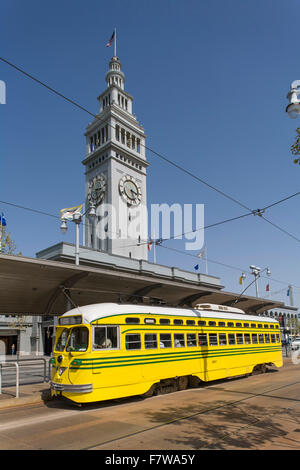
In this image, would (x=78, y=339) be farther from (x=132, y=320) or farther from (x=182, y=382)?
(x=182, y=382)

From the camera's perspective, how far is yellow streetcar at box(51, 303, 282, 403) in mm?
11008

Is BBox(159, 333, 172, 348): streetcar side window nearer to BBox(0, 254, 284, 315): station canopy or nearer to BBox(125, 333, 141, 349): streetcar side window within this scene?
BBox(125, 333, 141, 349): streetcar side window

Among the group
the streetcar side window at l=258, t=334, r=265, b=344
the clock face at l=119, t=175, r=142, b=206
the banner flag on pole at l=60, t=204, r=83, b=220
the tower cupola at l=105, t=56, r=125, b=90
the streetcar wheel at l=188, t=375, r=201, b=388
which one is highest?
the tower cupola at l=105, t=56, r=125, b=90

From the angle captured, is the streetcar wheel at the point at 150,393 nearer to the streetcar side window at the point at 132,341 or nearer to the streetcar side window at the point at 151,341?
the streetcar side window at the point at 151,341

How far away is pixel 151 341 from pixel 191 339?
2708mm

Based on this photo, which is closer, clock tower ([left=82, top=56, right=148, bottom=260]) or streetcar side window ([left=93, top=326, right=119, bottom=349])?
streetcar side window ([left=93, top=326, right=119, bottom=349])

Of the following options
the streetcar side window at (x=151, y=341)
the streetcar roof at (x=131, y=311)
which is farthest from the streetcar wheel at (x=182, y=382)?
the streetcar roof at (x=131, y=311)

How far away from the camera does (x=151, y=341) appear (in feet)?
43.2

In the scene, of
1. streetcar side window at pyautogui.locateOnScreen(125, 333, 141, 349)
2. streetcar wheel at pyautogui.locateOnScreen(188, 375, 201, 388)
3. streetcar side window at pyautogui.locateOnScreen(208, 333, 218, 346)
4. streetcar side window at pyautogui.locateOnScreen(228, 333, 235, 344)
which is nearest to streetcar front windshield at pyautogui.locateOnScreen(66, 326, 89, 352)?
streetcar side window at pyautogui.locateOnScreen(125, 333, 141, 349)

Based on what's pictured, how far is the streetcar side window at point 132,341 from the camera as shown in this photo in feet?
40.0

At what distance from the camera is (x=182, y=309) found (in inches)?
617

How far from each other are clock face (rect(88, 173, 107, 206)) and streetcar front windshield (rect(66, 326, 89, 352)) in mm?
45688

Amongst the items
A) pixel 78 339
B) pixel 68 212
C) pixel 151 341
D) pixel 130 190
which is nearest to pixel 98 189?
pixel 130 190

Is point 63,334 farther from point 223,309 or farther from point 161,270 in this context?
point 161,270
